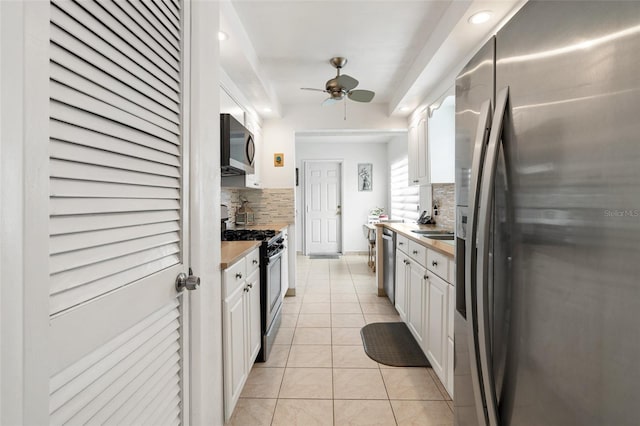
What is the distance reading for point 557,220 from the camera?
63cm

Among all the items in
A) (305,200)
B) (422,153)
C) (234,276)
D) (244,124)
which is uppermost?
(244,124)

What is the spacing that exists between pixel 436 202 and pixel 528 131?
3075 mm

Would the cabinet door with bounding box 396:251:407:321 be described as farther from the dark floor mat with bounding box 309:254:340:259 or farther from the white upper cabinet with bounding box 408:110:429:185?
the dark floor mat with bounding box 309:254:340:259

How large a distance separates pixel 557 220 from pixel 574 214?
44mm

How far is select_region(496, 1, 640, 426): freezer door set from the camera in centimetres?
50

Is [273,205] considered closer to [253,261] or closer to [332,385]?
[253,261]

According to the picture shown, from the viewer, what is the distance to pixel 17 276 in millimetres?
485

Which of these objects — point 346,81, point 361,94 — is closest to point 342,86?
point 346,81

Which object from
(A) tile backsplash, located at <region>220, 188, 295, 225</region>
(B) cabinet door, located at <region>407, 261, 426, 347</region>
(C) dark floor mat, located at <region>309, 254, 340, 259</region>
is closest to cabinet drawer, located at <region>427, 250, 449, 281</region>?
(B) cabinet door, located at <region>407, 261, 426, 347</region>

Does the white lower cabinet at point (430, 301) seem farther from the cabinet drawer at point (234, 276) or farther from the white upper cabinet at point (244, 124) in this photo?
the white upper cabinet at point (244, 124)

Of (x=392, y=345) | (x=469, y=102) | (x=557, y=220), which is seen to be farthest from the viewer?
(x=392, y=345)

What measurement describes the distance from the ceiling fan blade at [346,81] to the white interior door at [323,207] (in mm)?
3748

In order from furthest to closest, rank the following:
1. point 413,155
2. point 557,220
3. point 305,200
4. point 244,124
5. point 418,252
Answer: point 305,200, point 413,155, point 244,124, point 418,252, point 557,220

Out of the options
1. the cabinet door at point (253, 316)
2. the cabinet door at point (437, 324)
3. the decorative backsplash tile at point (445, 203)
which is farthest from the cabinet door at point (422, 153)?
the cabinet door at point (253, 316)
